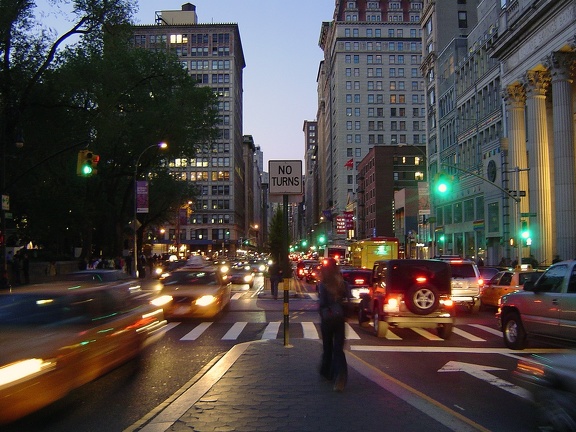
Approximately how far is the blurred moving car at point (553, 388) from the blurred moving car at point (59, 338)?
5.26 metres

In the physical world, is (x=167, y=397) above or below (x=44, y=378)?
below

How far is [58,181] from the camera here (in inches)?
1481

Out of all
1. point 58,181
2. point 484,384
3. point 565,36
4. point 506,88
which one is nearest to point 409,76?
point 506,88

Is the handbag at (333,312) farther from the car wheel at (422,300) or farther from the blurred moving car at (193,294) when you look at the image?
the blurred moving car at (193,294)

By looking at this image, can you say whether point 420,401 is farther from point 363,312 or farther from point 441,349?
point 363,312

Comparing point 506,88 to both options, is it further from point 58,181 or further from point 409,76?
point 409,76

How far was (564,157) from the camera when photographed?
37500mm

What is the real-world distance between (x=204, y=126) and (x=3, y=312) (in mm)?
41450

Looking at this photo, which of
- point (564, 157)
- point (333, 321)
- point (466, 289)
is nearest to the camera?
point (333, 321)

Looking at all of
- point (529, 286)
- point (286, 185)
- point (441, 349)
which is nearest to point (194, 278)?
point (286, 185)

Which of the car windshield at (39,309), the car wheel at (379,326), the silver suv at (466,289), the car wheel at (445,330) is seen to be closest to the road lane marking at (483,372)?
the car wheel at (445,330)

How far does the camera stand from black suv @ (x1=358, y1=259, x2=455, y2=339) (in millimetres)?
13711

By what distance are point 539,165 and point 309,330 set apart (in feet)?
102

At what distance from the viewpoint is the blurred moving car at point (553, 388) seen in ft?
16.7
